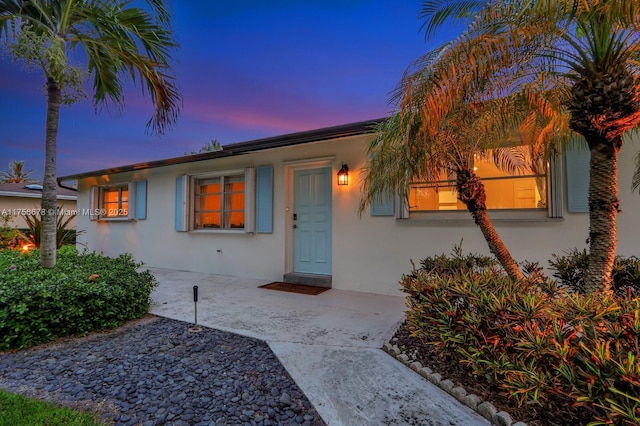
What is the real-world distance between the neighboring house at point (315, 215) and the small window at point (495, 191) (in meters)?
0.02

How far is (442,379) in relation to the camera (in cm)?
223

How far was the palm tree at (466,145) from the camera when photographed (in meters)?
2.98

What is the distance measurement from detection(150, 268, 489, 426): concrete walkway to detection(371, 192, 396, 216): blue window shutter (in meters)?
1.39

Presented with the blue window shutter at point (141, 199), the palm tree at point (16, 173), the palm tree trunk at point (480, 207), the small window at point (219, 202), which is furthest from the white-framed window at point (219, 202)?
the palm tree at point (16, 173)

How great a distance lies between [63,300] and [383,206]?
4353 millimetres

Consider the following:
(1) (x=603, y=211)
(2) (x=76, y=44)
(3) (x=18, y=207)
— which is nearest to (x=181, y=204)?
(2) (x=76, y=44)

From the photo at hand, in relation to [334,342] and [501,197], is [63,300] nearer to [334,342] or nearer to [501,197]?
[334,342]

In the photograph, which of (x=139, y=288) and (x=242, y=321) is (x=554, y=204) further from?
(x=139, y=288)

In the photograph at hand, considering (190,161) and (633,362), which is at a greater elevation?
(190,161)

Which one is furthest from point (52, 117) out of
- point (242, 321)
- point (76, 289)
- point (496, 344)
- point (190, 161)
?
point (496, 344)

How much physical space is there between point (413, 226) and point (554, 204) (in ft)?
6.11

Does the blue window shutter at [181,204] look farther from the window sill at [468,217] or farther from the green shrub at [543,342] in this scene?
the green shrub at [543,342]

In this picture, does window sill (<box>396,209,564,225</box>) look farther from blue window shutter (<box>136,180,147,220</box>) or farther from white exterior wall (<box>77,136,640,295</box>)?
blue window shutter (<box>136,180,147,220</box>)

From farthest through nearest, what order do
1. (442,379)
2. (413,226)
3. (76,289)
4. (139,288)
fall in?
(413,226) → (139,288) → (76,289) → (442,379)
